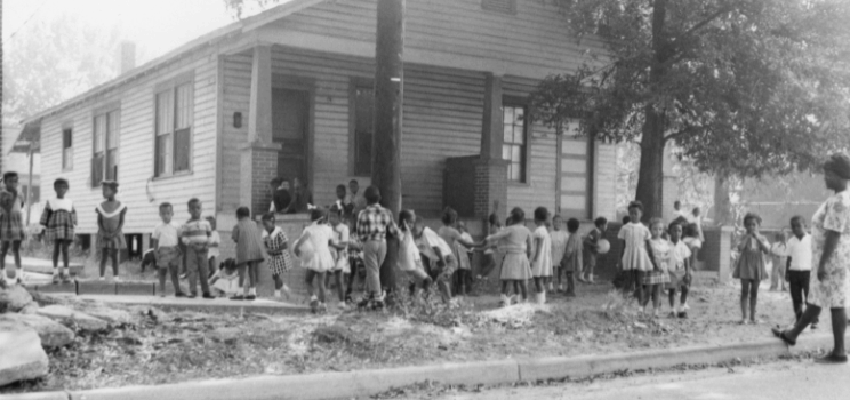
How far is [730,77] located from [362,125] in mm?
7141

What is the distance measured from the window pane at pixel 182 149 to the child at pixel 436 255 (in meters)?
7.15

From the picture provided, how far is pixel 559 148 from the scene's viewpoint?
21.3 m

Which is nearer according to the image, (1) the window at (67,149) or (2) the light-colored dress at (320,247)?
(2) the light-colored dress at (320,247)

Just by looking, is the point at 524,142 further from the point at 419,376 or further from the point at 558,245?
the point at 419,376

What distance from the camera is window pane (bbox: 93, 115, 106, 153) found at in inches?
904

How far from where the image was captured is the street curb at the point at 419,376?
253 inches

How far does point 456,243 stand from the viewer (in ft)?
46.8

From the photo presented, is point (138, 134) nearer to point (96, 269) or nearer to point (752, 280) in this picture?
point (96, 269)

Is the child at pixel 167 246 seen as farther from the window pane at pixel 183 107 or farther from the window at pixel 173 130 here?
the window pane at pixel 183 107

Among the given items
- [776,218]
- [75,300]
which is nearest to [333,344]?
[75,300]

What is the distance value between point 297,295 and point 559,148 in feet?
30.6

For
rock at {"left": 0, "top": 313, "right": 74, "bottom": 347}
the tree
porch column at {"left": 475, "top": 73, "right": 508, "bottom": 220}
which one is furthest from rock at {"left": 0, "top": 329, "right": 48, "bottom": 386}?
porch column at {"left": 475, "top": 73, "right": 508, "bottom": 220}

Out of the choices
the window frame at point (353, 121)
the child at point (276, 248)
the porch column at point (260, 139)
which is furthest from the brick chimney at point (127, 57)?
the child at point (276, 248)

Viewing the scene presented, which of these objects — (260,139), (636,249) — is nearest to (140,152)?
(260,139)
